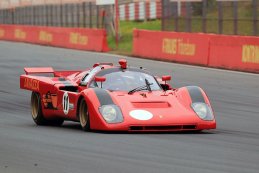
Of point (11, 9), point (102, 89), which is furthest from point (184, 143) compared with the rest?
point (11, 9)

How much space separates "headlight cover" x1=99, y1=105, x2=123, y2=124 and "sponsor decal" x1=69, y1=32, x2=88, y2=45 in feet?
97.1

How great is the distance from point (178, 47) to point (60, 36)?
15.2 metres

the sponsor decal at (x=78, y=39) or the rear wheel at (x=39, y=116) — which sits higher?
the rear wheel at (x=39, y=116)

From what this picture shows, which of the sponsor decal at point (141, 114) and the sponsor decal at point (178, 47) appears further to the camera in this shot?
the sponsor decal at point (178, 47)

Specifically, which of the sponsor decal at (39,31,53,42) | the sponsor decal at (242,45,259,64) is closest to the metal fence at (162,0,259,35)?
the sponsor decal at (242,45,259,64)

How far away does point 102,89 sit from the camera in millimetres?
14109

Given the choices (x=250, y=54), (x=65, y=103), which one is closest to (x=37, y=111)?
(x=65, y=103)

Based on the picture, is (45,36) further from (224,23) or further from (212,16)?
(224,23)

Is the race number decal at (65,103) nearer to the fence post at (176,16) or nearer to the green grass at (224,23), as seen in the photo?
the green grass at (224,23)

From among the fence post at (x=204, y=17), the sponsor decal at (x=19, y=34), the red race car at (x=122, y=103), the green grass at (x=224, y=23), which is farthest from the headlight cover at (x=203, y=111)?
the sponsor decal at (x=19, y=34)

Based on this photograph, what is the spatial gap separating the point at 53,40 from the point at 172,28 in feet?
36.7

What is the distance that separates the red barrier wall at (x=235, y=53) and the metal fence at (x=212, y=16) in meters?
2.16

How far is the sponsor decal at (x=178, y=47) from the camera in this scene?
31.9m

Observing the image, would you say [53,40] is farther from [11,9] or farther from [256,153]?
[256,153]
